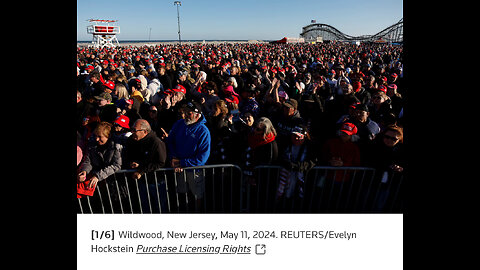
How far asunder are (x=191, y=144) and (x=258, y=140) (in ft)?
3.32

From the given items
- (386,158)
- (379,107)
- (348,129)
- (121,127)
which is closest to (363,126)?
(348,129)

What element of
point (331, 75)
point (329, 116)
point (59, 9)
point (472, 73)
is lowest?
point (329, 116)

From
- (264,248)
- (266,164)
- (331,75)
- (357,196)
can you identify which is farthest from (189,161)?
(331,75)

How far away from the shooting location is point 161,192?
371cm

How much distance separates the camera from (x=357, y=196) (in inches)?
137

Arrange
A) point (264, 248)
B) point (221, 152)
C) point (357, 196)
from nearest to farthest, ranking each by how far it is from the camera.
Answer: point (264, 248) → point (357, 196) → point (221, 152)

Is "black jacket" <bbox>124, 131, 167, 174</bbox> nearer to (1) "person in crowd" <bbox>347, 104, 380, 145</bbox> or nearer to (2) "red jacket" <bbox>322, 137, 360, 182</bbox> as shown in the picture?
(2) "red jacket" <bbox>322, 137, 360, 182</bbox>

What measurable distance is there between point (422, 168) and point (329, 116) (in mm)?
3341

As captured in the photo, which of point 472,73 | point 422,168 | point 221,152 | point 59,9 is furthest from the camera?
point 221,152

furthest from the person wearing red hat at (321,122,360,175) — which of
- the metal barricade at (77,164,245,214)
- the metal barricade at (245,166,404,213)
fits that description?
the metal barricade at (77,164,245,214)

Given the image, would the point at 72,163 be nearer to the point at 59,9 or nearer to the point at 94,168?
the point at 59,9

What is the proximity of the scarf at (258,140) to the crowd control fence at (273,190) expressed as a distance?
1.13 feet

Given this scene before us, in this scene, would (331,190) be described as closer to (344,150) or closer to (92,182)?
(344,150)

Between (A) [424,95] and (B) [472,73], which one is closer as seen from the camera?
(B) [472,73]
